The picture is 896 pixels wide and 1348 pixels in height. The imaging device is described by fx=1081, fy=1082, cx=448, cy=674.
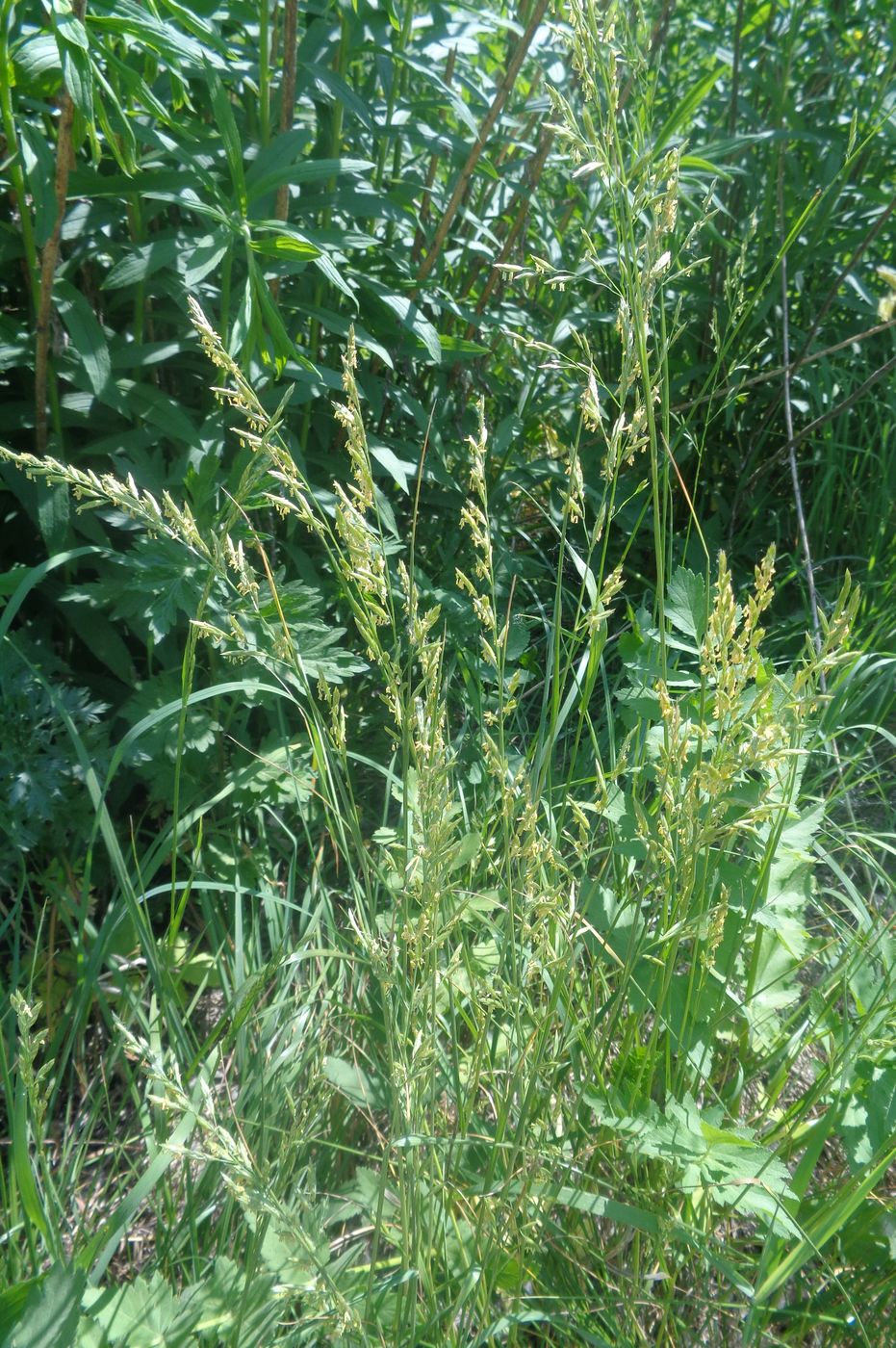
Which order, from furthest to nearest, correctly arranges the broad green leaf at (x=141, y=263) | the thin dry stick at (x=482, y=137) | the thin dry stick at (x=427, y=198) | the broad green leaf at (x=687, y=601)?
1. the thin dry stick at (x=427, y=198)
2. the thin dry stick at (x=482, y=137)
3. the broad green leaf at (x=141, y=263)
4. the broad green leaf at (x=687, y=601)

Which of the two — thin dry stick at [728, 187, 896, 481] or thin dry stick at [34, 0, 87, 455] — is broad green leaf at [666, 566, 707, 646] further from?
thin dry stick at [34, 0, 87, 455]

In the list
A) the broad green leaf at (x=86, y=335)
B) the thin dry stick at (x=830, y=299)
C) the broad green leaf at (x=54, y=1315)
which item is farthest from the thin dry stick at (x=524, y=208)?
the broad green leaf at (x=54, y=1315)

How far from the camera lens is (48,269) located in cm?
154

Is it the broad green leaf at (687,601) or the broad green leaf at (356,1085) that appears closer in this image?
the broad green leaf at (356,1085)

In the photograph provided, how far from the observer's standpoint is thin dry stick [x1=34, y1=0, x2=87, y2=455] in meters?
1.45

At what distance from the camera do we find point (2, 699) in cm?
161

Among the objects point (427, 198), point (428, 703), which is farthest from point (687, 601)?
point (427, 198)

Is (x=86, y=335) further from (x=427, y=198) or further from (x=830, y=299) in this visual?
(x=830, y=299)

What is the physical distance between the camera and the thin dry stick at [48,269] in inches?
57.1

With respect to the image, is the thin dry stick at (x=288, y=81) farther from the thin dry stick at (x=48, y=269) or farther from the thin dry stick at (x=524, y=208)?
the thin dry stick at (x=524, y=208)

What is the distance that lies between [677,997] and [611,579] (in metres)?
0.49

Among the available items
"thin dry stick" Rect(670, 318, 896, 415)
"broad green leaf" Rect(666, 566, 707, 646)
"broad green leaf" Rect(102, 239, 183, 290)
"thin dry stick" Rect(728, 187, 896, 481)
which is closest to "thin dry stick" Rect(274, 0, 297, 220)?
"broad green leaf" Rect(102, 239, 183, 290)

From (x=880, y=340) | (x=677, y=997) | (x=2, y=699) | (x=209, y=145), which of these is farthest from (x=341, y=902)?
(x=880, y=340)

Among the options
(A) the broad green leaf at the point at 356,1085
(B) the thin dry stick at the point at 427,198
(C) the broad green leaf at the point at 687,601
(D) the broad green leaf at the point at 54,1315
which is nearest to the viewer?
(D) the broad green leaf at the point at 54,1315
